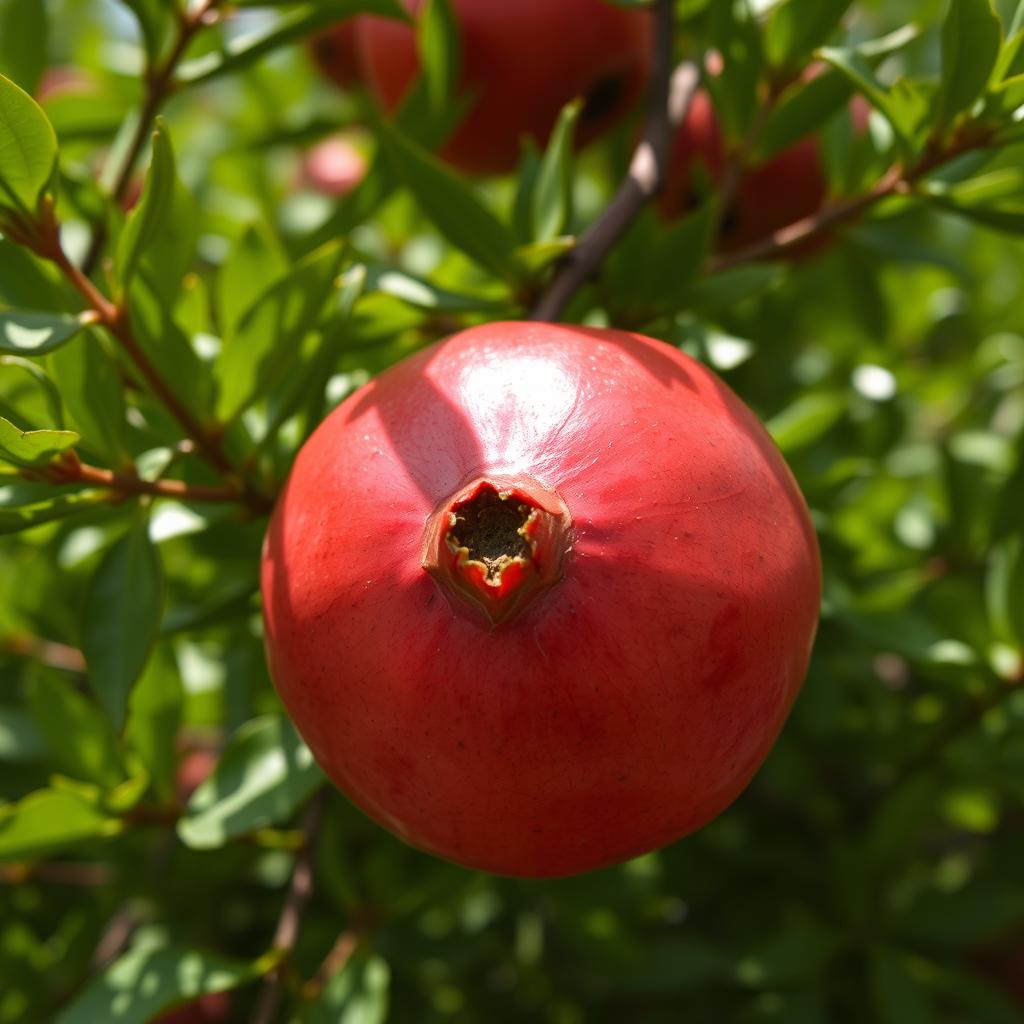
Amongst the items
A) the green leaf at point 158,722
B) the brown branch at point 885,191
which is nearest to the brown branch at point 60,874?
the green leaf at point 158,722

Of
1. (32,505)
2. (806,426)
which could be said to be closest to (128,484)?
(32,505)

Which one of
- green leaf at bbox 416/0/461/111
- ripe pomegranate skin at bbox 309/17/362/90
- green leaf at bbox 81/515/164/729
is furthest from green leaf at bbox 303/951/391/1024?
ripe pomegranate skin at bbox 309/17/362/90

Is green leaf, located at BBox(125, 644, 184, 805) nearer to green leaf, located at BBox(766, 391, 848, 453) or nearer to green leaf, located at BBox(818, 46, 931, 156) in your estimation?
green leaf, located at BBox(766, 391, 848, 453)

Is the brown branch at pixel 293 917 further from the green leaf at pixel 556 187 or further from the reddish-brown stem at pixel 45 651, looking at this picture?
the green leaf at pixel 556 187

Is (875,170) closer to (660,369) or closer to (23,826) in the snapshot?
(660,369)

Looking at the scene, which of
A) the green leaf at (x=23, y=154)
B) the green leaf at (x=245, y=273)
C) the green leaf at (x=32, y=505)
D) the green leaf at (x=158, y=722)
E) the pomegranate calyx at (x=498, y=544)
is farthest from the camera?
the green leaf at (x=158, y=722)

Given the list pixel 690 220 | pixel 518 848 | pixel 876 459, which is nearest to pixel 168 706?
pixel 518 848

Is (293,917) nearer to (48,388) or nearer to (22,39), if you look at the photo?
(48,388)
